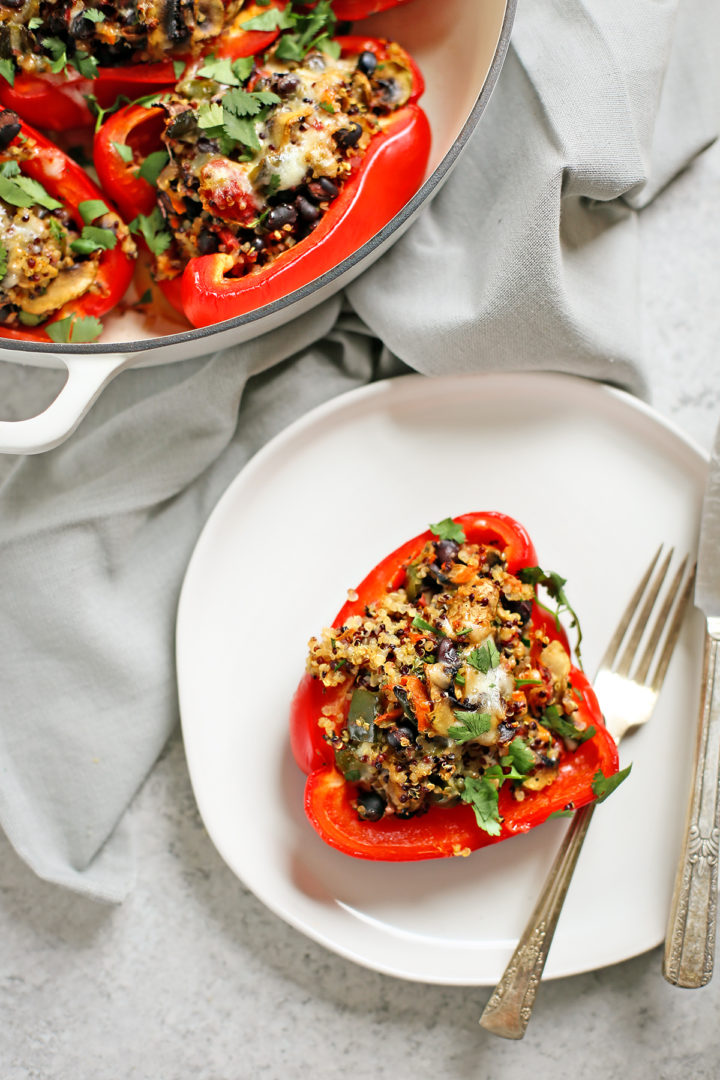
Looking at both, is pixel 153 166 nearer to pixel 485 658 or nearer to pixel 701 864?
pixel 485 658

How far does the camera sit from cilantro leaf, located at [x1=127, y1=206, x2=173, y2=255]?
168 cm

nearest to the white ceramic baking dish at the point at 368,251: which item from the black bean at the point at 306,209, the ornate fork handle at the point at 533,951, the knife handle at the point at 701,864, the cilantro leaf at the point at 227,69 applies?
the black bean at the point at 306,209

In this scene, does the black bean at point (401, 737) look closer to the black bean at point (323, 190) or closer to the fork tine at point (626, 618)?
the fork tine at point (626, 618)

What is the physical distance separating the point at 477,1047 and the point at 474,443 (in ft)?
4.21

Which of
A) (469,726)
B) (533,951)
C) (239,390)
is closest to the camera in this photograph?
(469,726)

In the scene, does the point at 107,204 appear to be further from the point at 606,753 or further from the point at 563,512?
the point at 606,753

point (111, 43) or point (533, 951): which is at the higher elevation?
point (111, 43)

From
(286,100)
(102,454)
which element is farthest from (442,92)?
(102,454)

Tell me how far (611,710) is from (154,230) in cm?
130

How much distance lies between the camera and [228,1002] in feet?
6.09

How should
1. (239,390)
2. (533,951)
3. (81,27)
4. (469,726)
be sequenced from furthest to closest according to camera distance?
1. (239,390)
2. (533,951)
3. (81,27)
4. (469,726)

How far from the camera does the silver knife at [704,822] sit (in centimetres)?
163

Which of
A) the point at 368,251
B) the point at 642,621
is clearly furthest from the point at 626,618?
the point at 368,251

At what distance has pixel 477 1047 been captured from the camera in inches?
72.7
